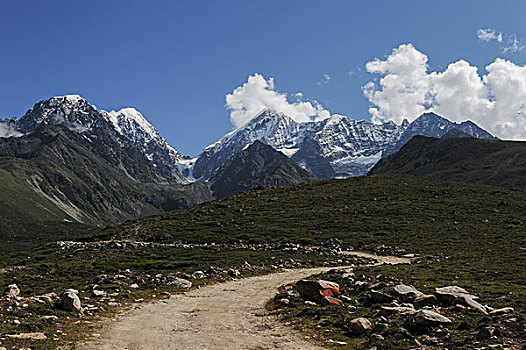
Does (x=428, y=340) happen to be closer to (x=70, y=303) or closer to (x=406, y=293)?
(x=406, y=293)

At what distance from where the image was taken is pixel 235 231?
74.4 m

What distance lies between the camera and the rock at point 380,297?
22.2m

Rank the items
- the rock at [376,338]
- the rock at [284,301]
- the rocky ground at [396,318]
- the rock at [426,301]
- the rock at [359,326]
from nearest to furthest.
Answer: the rocky ground at [396,318] < the rock at [376,338] < the rock at [359,326] < the rock at [426,301] < the rock at [284,301]

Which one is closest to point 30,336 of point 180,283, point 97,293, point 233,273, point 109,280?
point 97,293

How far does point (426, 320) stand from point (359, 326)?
290cm

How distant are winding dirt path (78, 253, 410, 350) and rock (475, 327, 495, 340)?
21.2 ft

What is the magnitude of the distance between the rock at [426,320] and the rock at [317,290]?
303 inches

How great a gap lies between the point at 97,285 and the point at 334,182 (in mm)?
97372

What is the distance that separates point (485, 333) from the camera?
49.5 feet

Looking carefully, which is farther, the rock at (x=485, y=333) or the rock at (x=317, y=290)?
the rock at (x=317, y=290)

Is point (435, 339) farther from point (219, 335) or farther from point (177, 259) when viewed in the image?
point (177, 259)

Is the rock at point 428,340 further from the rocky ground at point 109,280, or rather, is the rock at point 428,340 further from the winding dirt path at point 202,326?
the rocky ground at point 109,280

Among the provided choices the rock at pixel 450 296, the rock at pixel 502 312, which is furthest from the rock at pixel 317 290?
the rock at pixel 502 312

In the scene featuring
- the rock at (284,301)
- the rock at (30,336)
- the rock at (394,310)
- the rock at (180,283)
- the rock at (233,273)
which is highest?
the rock at (30,336)
